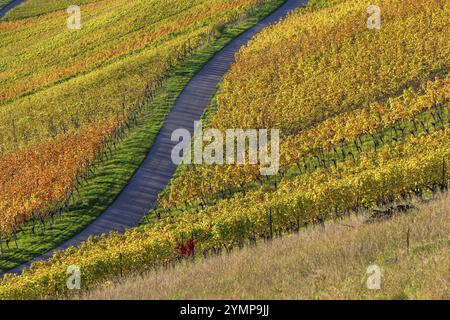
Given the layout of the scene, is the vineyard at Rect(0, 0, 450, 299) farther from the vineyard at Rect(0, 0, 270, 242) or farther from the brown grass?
the brown grass

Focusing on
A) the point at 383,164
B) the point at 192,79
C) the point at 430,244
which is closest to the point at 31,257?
the point at 383,164

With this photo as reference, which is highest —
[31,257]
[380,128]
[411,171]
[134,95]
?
[134,95]

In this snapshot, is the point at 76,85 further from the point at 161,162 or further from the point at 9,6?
the point at 9,6

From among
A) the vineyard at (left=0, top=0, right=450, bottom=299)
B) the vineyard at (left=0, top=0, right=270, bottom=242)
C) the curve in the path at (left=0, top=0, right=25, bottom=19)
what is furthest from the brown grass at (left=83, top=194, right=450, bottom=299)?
the curve in the path at (left=0, top=0, right=25, bottom=19)

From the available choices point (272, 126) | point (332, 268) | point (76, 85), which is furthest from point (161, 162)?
point (332, 268)

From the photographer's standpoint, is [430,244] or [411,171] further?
[411,171]

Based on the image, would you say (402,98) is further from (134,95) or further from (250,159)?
(134,95)
